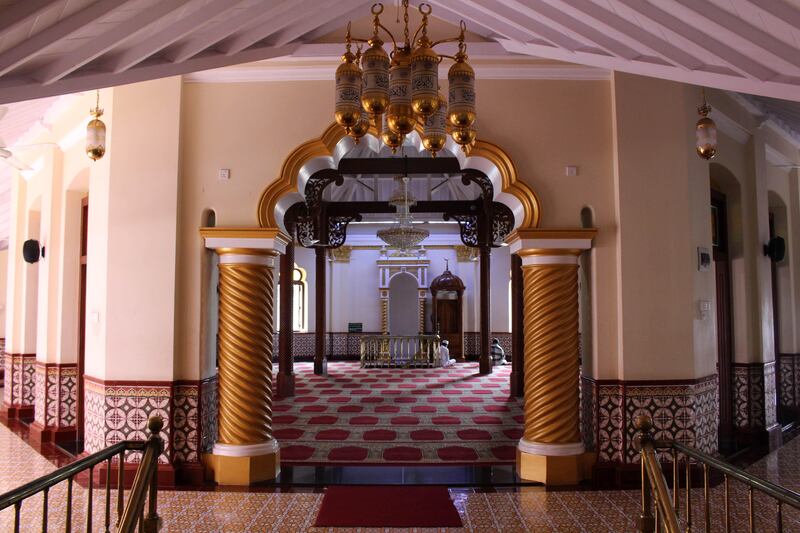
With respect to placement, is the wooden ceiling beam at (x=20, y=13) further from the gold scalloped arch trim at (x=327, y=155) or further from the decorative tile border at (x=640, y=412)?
the decorative tile border at (x=640, y=412)

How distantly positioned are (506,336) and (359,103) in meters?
12.2

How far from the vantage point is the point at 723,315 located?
239 inches

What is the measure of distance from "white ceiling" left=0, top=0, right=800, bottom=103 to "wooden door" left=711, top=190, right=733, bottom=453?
3276 mm

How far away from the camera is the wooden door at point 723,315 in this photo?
236 inches

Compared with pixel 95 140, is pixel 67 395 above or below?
below

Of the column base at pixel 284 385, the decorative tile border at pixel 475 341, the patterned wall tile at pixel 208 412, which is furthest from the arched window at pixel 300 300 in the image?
the patterned wall tile at pixel 208 412

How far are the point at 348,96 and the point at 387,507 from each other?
2.77 m

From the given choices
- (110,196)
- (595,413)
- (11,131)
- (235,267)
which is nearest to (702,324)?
(595,413)

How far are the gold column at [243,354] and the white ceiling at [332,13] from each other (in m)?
1.46

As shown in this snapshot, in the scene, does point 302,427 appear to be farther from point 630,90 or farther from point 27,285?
point 630,90

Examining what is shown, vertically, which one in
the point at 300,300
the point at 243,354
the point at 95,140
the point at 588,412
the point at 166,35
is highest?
the point at 166,35

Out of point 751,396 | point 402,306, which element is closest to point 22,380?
point 751,396

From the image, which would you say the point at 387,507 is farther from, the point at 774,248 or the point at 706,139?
the point at 774,248

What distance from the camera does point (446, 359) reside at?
42.2ft
